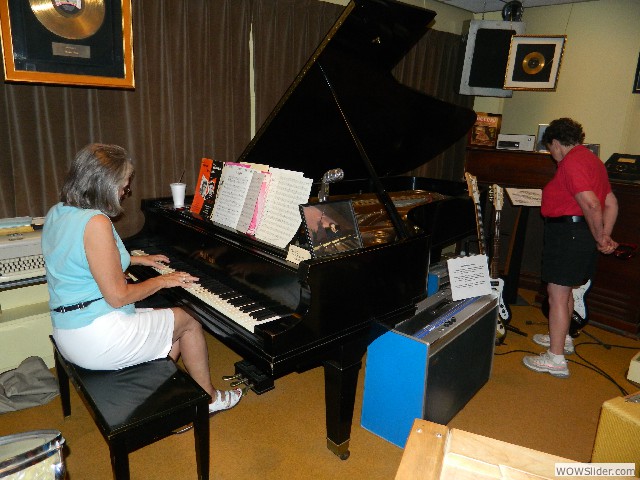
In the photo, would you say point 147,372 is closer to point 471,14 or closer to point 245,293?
point 245,293

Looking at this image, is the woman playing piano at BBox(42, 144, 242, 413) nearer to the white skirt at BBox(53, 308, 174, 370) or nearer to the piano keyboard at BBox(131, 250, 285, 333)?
the white skirt at BBox(53, 308, 174, 370)

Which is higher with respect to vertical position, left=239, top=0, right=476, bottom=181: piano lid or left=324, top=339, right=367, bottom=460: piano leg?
left=239, top=0, right=476, bottom=181: piano lid

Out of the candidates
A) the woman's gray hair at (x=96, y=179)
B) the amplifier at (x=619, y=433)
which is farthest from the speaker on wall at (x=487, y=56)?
the woman's gray hair at (x=96, y=179)

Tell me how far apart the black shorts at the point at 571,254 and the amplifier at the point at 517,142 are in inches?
72.1

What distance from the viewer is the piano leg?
6.06ft

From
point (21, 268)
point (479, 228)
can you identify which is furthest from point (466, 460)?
point (479, 228)

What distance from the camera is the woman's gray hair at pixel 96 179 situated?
1.69 m

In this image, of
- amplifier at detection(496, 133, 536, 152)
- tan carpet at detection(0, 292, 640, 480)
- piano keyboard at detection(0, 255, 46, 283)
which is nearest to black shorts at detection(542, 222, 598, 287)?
tan carpet at detection(0, 292, 640, 480)

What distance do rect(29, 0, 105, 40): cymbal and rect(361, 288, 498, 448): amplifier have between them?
2.54 m

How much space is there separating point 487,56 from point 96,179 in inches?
171

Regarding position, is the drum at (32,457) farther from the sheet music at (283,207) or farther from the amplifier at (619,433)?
the amplifier at (619,433)

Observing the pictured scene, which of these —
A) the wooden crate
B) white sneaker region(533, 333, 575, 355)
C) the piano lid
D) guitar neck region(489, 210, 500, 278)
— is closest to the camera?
the wooden crate

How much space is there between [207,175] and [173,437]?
141 cm

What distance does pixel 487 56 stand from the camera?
463cm
